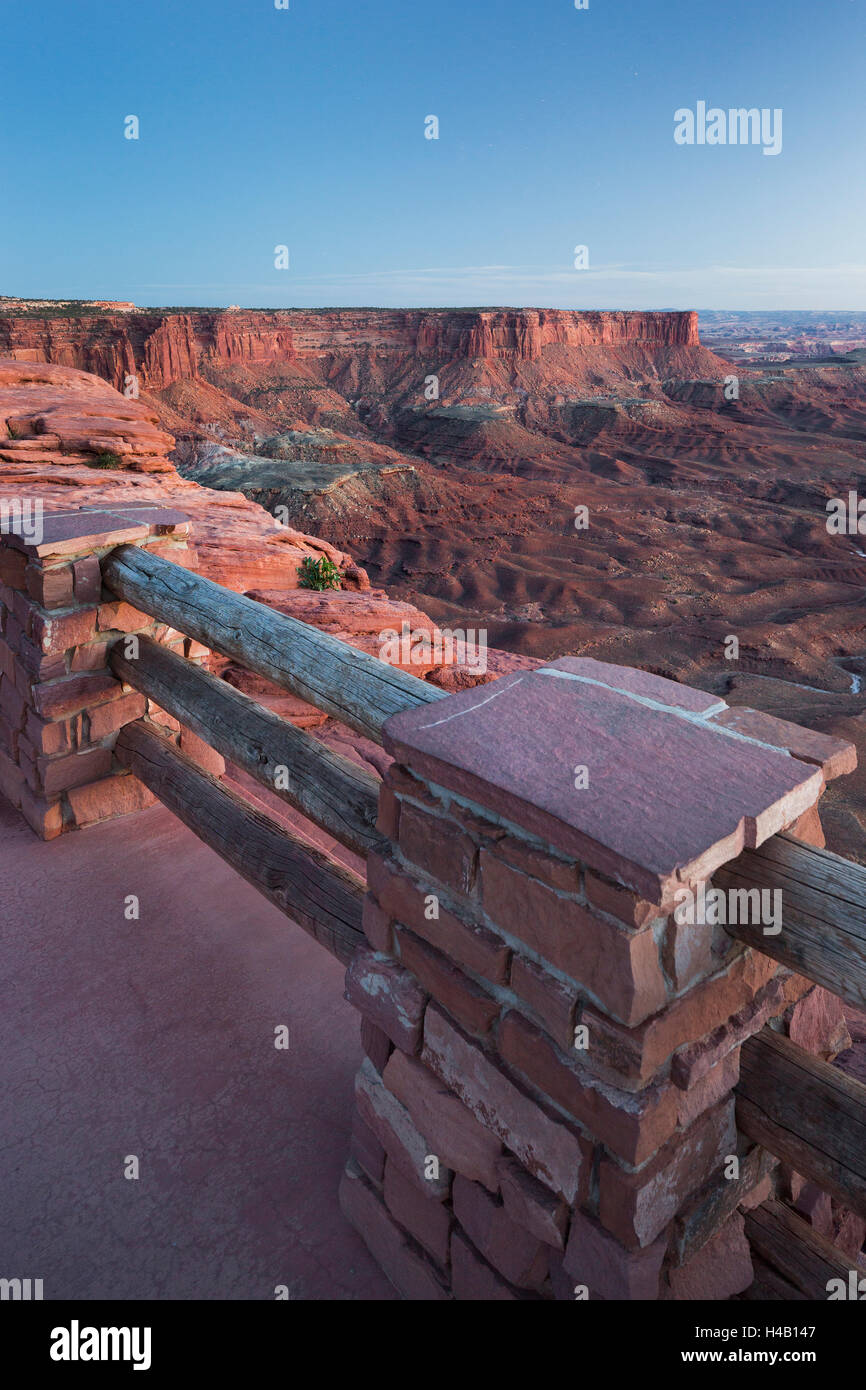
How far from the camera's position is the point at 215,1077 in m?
2.64

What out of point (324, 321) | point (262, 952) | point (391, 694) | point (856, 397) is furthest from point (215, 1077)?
point (856, 397)

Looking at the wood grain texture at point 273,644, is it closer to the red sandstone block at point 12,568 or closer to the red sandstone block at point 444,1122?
the red sandstone block at point 12,568

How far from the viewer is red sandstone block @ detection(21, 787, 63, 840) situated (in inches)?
149

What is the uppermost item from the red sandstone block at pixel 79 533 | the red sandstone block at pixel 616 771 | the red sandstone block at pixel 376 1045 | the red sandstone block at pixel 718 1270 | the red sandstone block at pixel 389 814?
the red sandstone block at pixel 79 533

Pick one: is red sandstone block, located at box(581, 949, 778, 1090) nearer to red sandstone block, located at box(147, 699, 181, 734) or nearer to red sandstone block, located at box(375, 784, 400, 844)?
red sandstone block, located at box(375, 784, 400, 844)

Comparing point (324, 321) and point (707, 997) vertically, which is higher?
point (324, 321)

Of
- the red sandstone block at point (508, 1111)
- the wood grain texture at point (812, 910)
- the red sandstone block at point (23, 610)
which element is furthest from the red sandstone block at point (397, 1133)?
the red sandstone block at point (23, 610)

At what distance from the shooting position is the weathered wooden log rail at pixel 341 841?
1.43m

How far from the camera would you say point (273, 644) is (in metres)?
2.72

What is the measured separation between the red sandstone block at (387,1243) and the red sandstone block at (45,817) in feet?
7.73

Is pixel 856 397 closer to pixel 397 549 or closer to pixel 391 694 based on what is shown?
pixel 397 549

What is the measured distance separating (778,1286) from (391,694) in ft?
5.43

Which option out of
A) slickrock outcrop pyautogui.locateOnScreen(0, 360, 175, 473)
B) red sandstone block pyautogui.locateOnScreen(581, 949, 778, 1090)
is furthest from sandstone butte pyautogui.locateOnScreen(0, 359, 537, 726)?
red sandstone block pyautogui.locateOnScreen(581, 949, 778, 1090)
